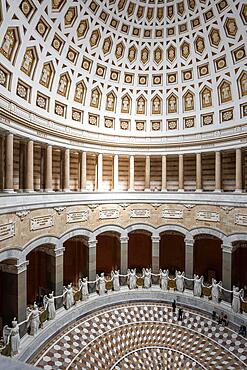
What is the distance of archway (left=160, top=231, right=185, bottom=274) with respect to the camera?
1814 centimetres

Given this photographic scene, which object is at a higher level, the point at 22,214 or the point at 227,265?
the point at 22,214

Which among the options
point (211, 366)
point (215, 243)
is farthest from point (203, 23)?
point (211, 366)

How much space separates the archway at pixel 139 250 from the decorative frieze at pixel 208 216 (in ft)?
15.1

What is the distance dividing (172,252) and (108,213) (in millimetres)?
5852

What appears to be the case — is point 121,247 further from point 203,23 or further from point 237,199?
point 203,23

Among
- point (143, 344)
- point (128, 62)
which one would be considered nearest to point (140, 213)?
point (143, 344)

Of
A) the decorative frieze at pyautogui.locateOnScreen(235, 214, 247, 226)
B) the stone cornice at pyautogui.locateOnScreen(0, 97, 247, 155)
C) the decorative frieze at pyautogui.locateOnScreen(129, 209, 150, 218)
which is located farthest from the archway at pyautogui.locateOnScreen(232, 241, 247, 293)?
the stone cornice at pyautogui.locateOnScreen(0, 97, 247, 155)

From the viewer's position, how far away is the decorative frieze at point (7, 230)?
376 inches

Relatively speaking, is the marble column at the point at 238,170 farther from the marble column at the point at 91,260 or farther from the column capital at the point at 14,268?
the column capital at the point at 14,268

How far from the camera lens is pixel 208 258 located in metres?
17.3

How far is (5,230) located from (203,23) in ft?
46.5

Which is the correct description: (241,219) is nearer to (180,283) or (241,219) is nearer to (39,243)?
(180,283)

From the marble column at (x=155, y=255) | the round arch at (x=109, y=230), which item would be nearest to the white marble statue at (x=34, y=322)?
the round arch at (x=109, y=230)

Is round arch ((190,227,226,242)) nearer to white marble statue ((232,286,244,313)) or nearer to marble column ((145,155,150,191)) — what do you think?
white marble statue ((232,286,244,313))
